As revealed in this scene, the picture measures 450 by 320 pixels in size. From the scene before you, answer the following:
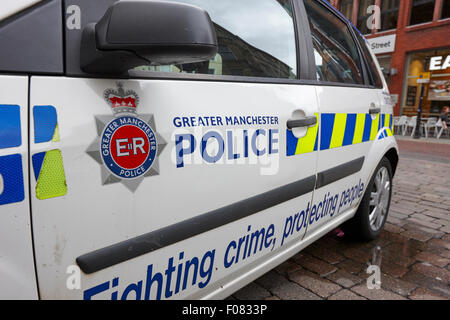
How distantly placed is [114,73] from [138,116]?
0.13m

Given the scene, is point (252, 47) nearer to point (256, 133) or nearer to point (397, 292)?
point (256, 133)

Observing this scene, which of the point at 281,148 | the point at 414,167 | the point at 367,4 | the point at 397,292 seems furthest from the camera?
the point at 367,4

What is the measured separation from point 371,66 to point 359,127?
776 millimetres

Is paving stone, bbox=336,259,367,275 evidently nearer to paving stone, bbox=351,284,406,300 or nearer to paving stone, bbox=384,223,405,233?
paving stone, bbox=351,284,406,300

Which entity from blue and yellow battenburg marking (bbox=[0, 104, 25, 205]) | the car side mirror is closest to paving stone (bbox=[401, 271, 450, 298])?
the car side mirror

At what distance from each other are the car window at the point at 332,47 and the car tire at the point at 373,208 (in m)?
0.79

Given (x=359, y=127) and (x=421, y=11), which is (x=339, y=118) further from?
(x=421, y=11)

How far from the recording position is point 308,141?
5.44 feet

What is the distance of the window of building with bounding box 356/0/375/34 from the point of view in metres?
15.9

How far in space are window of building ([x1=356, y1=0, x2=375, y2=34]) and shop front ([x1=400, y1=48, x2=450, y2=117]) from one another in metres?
2.81

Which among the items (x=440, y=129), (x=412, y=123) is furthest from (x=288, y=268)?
(x=440, y=129)

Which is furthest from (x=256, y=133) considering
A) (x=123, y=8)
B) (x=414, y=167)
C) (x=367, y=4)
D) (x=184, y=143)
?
(x=367, y=4)

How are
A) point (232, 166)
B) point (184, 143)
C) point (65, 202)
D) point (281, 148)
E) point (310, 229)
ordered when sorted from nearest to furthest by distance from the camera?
point (65, 202), point (184, 143), point (232, 166), point (281, 148), point (310, 229)
